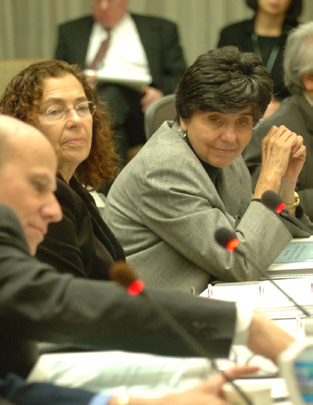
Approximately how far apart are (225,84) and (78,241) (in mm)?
654

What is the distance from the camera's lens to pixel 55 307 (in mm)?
917

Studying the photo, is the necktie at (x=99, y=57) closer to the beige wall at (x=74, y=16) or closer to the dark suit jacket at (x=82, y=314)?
the beige wall at (x=74, y=16)

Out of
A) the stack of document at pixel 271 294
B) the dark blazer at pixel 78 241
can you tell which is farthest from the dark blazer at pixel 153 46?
the stack of document at pixel 271 294

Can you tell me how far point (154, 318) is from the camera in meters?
0.94

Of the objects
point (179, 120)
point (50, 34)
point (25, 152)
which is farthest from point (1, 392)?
point (50, 34)

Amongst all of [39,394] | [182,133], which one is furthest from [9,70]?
[39,394]

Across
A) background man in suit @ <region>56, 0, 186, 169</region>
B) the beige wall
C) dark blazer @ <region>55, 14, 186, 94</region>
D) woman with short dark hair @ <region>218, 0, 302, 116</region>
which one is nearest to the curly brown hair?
background man in suit @ <region>56, 0, 186, 169</region>

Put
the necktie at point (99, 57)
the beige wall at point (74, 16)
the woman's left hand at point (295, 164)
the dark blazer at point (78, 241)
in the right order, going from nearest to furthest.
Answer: the dark blazer at point (78, 241)
the woman's left hand at point (295, 164)
the necktie at point (99, 57)
the beige wall at point (74, 16)

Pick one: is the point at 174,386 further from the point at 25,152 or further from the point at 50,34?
the point at 50,34

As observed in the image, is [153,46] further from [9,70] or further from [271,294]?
[271,294]

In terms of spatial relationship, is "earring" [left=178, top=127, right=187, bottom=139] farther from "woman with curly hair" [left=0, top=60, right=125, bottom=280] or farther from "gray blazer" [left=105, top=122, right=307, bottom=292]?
"woman with curly hair" [left=0, top=60, right=125, bottom=280]

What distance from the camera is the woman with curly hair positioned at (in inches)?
65.5

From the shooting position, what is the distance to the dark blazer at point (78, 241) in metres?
1.56

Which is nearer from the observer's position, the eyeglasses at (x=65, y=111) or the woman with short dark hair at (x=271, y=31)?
the eyeglasses at (x=65, y=111)
